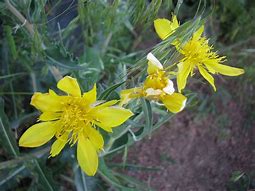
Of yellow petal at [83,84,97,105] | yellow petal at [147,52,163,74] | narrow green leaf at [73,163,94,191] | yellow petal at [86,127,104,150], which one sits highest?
yellow petal at [147,52,163,74]

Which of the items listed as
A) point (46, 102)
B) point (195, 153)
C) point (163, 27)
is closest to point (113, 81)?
point (163, 27)

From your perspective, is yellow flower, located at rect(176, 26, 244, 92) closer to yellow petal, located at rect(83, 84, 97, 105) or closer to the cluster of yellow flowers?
the cluster of yellow flowers

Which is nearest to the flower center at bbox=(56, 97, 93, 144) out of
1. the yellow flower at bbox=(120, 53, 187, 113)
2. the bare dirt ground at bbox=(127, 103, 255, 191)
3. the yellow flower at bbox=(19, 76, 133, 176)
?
the yellow flower at bbox=(19, 76, 133, 176)

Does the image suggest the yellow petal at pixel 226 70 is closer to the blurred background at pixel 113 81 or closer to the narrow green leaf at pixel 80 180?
the blurred background at pixel 113 81

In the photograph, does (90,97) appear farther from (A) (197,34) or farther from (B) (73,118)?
(A) (197,34)

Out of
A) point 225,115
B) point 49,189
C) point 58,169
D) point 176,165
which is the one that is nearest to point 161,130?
point 176,165

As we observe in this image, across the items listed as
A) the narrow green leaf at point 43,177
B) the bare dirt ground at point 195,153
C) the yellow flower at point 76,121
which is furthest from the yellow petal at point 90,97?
the bare dirt ground at point 195,153
